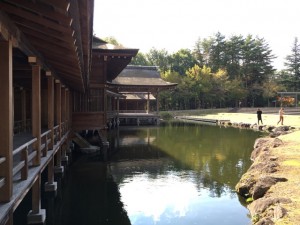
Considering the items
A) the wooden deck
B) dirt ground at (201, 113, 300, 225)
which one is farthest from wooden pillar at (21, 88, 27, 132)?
the wooden deck

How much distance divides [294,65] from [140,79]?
46.7 metres

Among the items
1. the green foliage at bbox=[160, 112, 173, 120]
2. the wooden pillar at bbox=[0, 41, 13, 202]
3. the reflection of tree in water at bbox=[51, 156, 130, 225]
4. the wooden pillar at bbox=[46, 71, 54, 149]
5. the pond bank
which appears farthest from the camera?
the green foliage at bbox=[160, 112, 173, 120]

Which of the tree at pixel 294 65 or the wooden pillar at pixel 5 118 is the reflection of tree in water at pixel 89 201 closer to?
the wooden pillar at pixel 5 118

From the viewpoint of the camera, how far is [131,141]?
25250 mm

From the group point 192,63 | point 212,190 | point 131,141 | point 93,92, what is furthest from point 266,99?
point 212,190

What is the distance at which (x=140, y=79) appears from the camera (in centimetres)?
4312

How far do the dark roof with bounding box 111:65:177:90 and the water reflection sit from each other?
1730 cm

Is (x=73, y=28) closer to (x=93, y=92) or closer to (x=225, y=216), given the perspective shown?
(x=225, y=216)

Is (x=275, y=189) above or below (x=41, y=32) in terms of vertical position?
below

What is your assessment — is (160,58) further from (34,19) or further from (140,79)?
(34,19)

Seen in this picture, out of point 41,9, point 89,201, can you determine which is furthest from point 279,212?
point 89,201

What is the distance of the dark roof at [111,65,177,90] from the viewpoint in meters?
39.2

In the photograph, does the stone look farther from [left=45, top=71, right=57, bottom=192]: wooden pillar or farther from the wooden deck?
the wooden deck

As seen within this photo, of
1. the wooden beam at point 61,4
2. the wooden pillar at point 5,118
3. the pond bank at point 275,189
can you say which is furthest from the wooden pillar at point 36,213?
the pond bank at point 275,189
